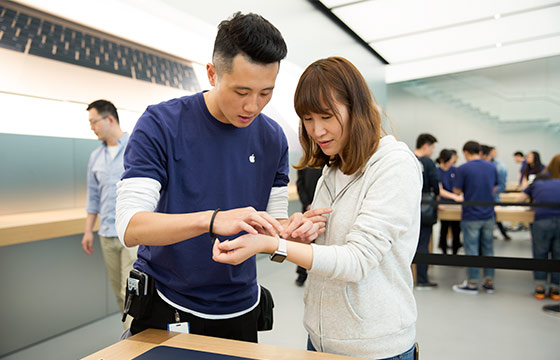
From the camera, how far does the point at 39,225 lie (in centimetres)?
245

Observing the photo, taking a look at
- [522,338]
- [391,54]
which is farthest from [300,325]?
[391,54]

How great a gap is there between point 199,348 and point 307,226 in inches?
15.7

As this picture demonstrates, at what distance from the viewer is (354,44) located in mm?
7484

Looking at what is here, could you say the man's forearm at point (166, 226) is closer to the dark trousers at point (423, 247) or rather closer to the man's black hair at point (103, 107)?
the man's black hair at point (103, 107)

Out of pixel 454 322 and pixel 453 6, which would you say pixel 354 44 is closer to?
pixel 453 6

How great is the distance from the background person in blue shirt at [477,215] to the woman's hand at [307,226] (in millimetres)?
3960

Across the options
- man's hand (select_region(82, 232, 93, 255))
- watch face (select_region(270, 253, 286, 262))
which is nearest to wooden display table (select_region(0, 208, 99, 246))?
man's hand (select_region(82, 232, 93, 255))

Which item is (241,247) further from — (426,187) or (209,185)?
(426,187)

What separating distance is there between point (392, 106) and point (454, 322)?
288 inches

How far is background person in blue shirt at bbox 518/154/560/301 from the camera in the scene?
156 inches

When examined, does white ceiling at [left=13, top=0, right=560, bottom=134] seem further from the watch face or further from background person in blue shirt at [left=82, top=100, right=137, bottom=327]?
the watch face

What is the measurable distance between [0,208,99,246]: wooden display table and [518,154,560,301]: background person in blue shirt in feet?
13.6

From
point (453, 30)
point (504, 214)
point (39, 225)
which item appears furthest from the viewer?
point (453, 30)

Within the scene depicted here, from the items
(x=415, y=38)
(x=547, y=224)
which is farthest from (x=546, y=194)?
(x=415, y=38)
